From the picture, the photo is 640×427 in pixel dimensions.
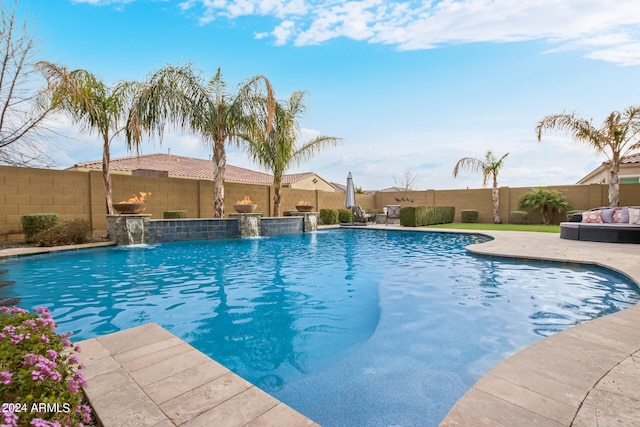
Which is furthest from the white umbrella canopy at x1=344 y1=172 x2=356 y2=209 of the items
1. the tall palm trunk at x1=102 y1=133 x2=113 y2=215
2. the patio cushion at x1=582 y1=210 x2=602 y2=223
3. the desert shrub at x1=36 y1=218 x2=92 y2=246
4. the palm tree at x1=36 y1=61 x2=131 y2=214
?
the desert shrub at x1=36 y1=218 x2=92 y2=246

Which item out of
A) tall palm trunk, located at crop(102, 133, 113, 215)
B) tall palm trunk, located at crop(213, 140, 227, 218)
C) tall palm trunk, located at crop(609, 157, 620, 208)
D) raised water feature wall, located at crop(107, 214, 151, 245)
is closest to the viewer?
raised water feature wall, located at crop(107, 214, 151, 245)

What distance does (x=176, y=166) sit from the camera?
2138cm

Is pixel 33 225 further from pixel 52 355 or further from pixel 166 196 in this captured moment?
pixel 52 355

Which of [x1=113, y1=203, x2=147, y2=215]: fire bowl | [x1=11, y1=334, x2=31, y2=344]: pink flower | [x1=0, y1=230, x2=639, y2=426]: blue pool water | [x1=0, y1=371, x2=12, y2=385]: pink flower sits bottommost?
[x1=0, y1=230, x2=639, y2=426]: blue pool water

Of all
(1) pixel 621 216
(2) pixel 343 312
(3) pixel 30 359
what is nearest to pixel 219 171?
(2) pixel 343 312

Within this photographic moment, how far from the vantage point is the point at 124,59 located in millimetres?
10055

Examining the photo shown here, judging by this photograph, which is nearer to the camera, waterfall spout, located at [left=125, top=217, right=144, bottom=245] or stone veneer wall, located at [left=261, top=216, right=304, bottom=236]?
waterfall spout, located at [left=125, top=217, right=144, bottom=245]

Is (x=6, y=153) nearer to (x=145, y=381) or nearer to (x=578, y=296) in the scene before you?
(x=145, y=381)

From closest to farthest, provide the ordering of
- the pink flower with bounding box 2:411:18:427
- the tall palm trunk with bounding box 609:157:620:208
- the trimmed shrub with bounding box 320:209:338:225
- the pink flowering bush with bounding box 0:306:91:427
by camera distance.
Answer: the pink flower with bounding box 2:411:18:427
the pink flowering bush with bounding box 0:306:91:427
the tall palm trunk with bounding box 609:157:620:208
the trimmed shrub with bounding box 320:209:338:225

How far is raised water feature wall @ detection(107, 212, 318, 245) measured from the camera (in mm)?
9969

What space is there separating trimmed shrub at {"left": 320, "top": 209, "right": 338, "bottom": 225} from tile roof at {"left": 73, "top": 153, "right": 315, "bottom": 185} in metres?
7.90

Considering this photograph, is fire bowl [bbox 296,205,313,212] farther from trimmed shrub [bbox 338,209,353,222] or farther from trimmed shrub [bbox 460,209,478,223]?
trimmed shrub [bbox 460,209,478,223]

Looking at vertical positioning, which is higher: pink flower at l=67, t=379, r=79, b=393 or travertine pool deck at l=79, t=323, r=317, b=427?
pink flower at l=67, t=379, r=79, b=393

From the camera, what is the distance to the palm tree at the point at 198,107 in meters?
10.8
